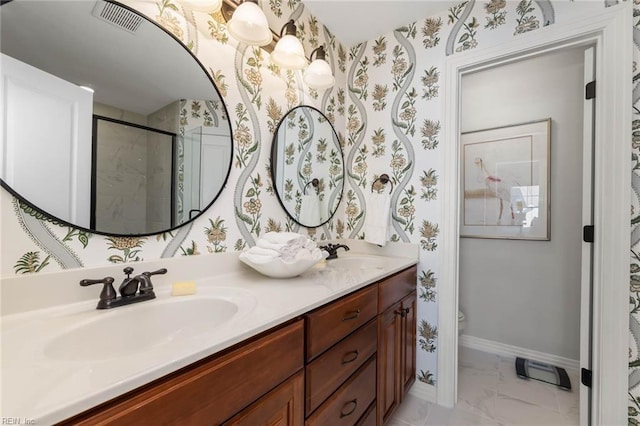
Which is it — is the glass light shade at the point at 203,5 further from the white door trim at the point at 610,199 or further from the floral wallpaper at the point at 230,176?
the white door trim at the point at 610,199

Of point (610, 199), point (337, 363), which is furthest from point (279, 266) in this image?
point (610, 199)

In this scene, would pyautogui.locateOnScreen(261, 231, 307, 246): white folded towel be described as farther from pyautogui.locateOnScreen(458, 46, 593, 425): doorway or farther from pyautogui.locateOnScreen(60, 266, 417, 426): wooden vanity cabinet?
pyautogui.locateOnScreen(458, 46, 593, 425): doorway

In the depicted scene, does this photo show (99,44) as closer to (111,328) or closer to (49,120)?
(49,120)

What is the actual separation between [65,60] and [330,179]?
1372 millimetres

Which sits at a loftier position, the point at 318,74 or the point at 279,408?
the point at 318,74

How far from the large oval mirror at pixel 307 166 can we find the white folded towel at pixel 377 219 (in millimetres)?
248

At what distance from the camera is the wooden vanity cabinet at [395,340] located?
1.24m

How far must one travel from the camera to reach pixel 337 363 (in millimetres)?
930

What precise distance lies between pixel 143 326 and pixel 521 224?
8.31 ft

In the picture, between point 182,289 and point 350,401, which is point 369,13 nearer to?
A: point 182,289

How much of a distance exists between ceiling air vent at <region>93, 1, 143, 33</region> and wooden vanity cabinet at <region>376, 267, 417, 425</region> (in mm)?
1377

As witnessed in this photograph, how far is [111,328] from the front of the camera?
715 millimetres

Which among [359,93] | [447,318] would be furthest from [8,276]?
[359,93]

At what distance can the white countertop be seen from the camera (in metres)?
0.38
